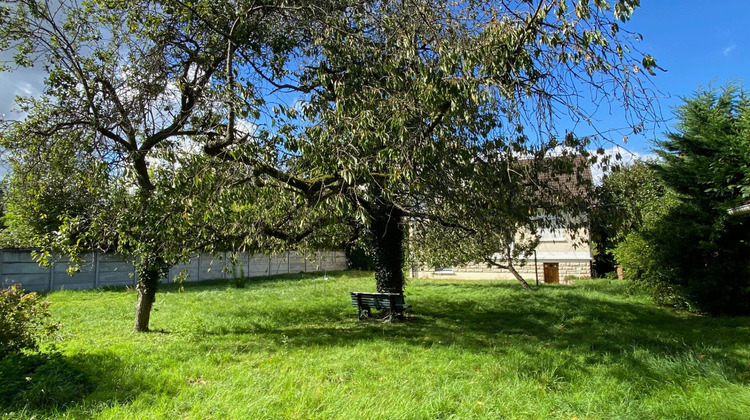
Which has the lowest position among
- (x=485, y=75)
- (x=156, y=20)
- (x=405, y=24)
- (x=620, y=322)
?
(x=620, y=322)

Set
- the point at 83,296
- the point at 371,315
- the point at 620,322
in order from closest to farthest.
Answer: the point at 620,322, the point at 371,315, the point at 83,296

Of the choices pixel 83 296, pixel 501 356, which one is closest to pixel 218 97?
pixel 501 356

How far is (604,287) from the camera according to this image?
606 inches

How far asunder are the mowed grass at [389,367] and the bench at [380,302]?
1.27 ft

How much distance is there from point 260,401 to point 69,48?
6.03 m

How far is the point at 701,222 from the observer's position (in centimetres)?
1052

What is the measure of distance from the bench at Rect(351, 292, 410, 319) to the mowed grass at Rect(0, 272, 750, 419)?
15.3 inches

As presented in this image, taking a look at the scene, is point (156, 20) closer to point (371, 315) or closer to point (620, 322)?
point (371, 315)

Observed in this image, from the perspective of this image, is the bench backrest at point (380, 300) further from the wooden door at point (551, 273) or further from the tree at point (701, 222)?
the wooden door at point (551, 273)

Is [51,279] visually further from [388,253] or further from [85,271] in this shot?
[388,253]

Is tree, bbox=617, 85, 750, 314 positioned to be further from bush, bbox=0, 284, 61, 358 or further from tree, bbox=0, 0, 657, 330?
bush, bbox=0, 284, 61, 358

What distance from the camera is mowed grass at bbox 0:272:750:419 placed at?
394 centimetres

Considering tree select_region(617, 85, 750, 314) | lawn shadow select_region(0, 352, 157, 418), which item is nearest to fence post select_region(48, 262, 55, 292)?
lawn shadow select_region(0, 352, 157, 418)

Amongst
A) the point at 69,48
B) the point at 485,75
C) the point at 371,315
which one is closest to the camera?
the point at 485,75
